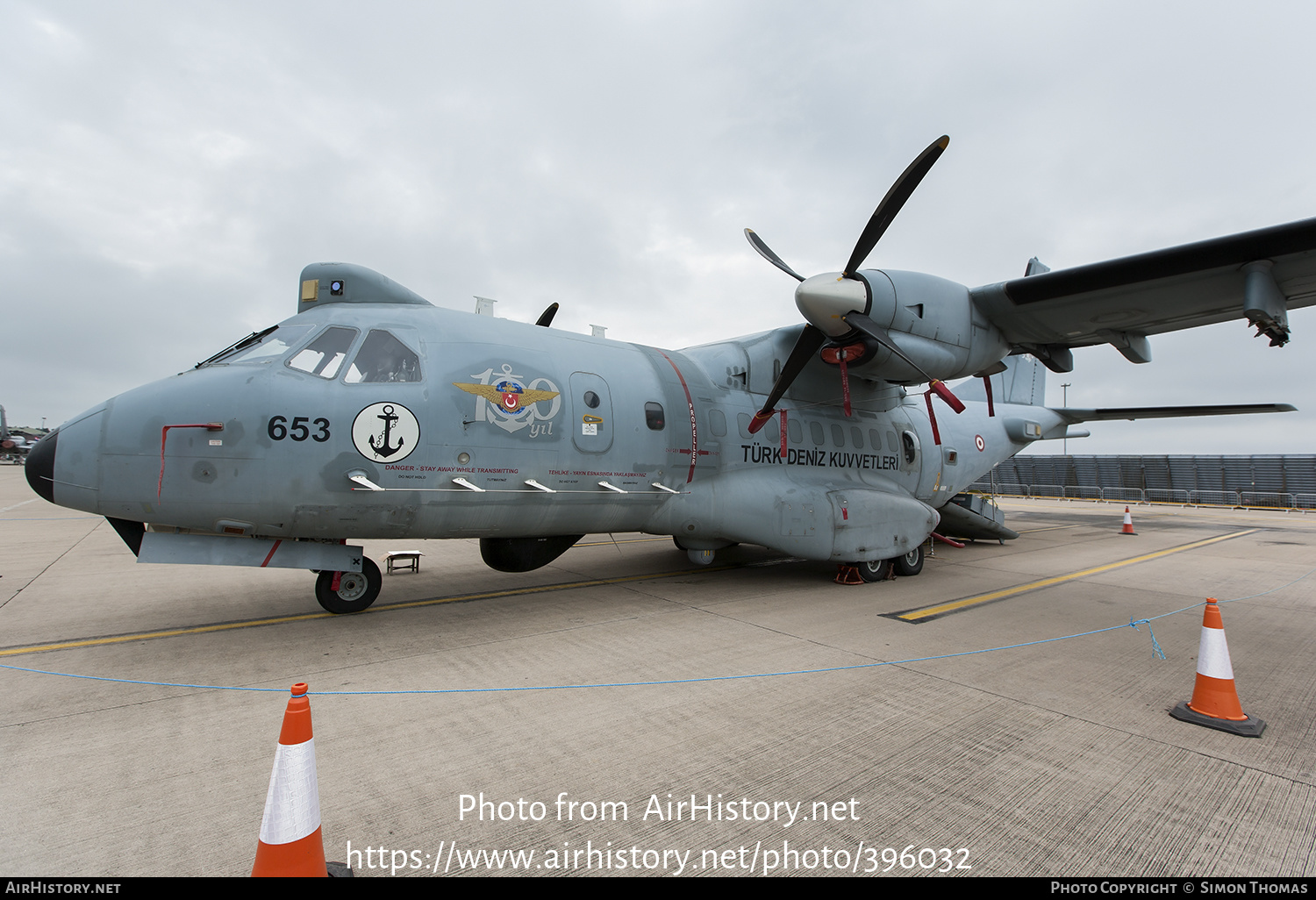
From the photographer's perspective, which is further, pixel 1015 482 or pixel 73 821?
pixel 1015 482

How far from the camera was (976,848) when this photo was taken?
266 cm

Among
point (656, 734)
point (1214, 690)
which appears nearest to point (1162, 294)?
point (1214, 690)

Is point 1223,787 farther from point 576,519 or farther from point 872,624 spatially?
point 576,519

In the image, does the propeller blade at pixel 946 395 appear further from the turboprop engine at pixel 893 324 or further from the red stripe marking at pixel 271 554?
the red stripe marking at pixel 271 554

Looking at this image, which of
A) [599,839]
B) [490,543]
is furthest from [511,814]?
[490,543]

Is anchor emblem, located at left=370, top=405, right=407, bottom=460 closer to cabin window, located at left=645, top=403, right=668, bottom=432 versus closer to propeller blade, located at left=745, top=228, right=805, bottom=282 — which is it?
cabin window, located at left=645, top=403, right=668, bottom=432

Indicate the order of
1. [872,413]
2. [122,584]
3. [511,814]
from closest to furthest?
[511,814] < [122,584] < [872,413]

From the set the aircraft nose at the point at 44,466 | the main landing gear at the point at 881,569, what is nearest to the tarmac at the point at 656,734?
the main landing gear at the point at 881,569

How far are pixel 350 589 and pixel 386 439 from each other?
197 cm

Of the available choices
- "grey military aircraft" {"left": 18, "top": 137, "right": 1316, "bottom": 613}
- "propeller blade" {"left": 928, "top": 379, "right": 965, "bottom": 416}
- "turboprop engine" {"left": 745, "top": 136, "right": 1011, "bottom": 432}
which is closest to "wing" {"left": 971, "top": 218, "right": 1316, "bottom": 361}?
"grey military aircraft" {"left": 18, "top": 137, "right": 1316, "bottom": 613}

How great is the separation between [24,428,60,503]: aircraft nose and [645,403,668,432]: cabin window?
5546mm

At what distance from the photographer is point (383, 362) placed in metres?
5.99

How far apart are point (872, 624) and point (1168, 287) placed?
4.94 m

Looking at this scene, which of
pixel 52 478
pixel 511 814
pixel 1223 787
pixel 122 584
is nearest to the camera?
pixel 511 814
